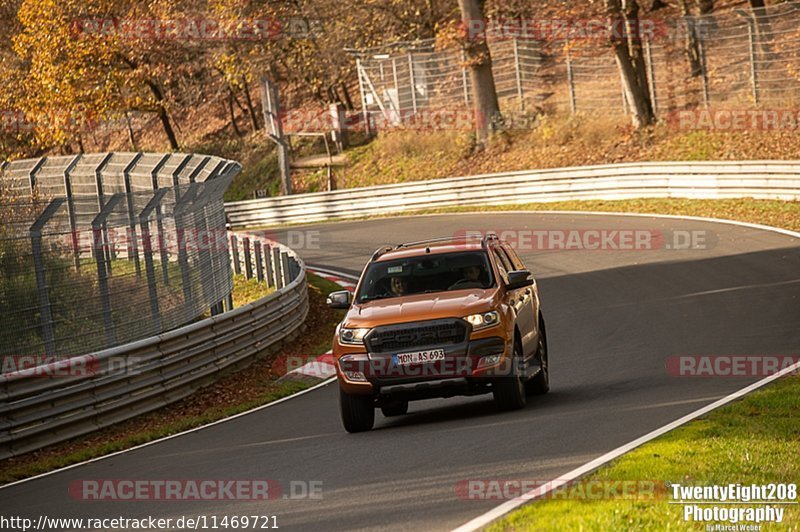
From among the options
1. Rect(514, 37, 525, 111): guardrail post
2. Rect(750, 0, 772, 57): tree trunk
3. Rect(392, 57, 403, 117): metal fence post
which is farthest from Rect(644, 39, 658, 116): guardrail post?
Rect(392, 57, 403, 117): metal fence post

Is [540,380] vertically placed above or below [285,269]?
above

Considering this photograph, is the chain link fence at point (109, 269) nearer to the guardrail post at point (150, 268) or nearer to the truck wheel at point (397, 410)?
the guardrail post at point (150, 268)

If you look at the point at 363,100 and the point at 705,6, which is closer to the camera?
the point at 705,6

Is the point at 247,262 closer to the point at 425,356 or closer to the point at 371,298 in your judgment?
the point at 371,298

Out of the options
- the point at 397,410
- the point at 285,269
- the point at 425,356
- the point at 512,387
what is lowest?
the point at 285,269

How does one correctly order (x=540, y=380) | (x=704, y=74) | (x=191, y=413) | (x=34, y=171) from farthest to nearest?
1. (x=704, y=74)
2. (x=34, y=171)
3. (x=191, y=413)
4. (x=540, y=380)

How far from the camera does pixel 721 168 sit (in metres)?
31.2

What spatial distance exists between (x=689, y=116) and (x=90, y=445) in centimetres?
2834

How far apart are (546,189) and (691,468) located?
2840 cm

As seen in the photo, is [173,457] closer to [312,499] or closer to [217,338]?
[312,499]

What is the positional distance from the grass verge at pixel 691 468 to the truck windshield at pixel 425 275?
3.04 metres

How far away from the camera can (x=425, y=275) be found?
42.3ft

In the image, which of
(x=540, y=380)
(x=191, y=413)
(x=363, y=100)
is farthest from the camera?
(x=363, y=100)

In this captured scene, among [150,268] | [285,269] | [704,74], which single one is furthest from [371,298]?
[704,74]
